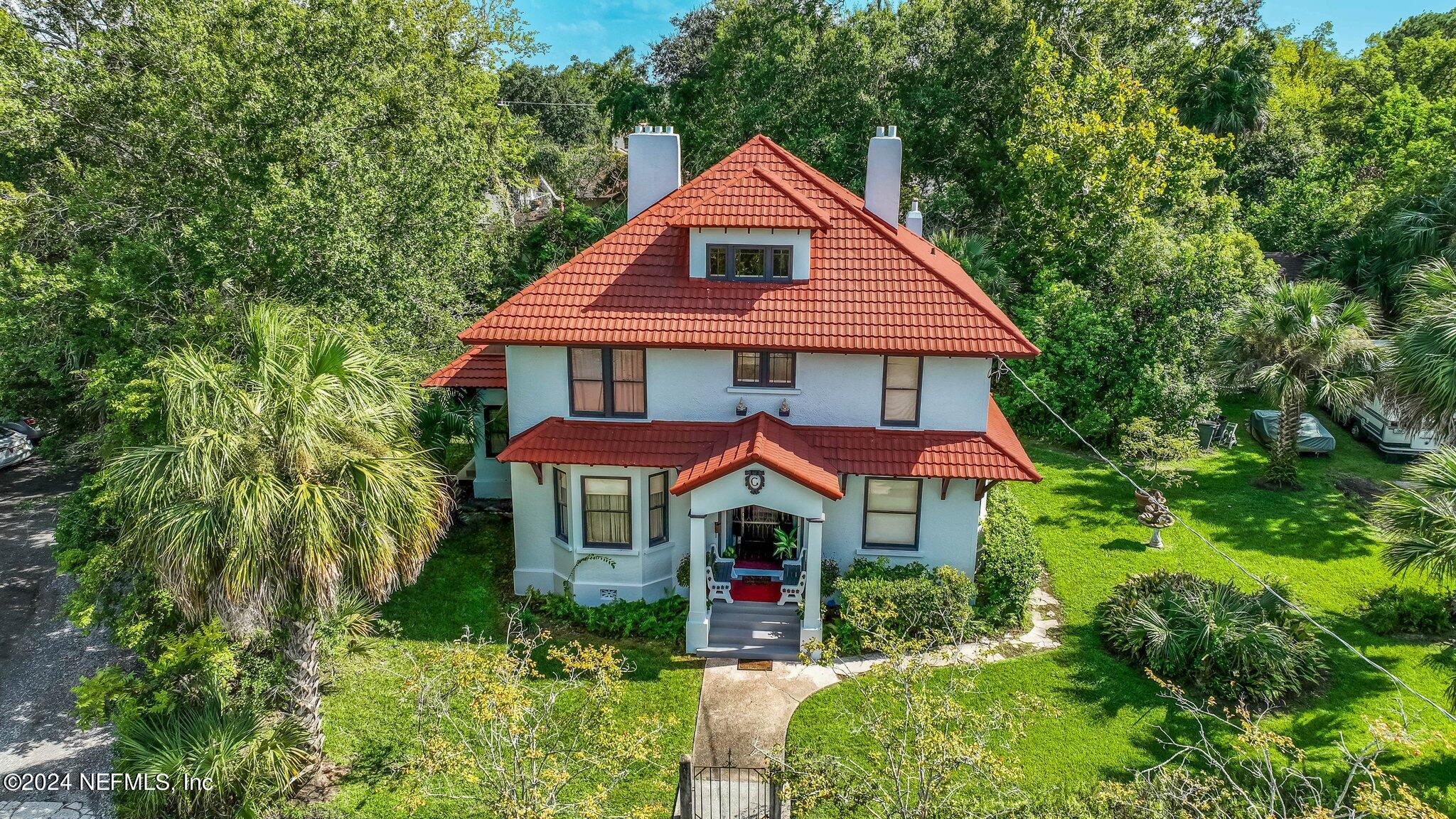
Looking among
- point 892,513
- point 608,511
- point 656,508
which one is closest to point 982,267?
point 892,513

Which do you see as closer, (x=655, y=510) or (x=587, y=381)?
(x=587, y=381)

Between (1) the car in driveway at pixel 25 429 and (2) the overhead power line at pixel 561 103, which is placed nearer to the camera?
(1) the car in driveway at pixel 25 429

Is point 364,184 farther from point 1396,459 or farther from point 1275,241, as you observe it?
point 1275,241

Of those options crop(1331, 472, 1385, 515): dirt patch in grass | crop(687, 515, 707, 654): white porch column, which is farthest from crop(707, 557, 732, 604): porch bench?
→ crop(1331, 472, 1385, 515): dirt patch in grass

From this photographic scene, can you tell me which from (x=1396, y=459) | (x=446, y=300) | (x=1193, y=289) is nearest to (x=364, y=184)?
(x=446, y=300)

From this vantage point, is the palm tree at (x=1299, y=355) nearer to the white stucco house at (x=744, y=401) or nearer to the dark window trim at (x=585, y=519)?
the white stucco house at (x=744, y=401)

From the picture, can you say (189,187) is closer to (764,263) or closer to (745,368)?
(764,263)

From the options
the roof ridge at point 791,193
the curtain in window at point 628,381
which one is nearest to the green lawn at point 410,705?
the curtain in window at point 628,381
